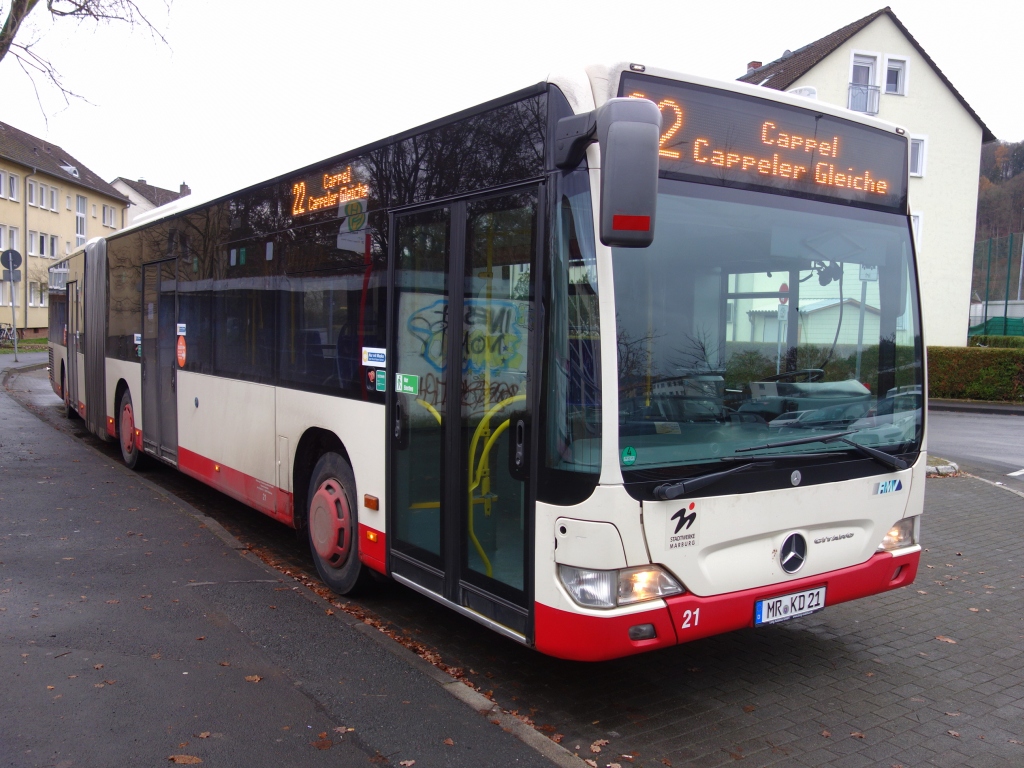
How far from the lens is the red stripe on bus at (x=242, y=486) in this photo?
683 cm

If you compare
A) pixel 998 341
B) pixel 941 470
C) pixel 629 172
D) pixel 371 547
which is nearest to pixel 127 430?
pixel 371 547

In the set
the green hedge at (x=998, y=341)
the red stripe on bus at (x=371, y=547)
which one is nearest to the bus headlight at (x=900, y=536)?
the red stripe on bus at (x=371, y=547)

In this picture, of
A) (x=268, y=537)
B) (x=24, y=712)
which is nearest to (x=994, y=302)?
(x=268, y=537)

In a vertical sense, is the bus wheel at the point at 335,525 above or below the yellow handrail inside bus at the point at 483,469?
below

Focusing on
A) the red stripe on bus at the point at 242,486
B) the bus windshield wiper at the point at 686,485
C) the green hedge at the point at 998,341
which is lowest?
the red stripe on bus at the point at 242,486

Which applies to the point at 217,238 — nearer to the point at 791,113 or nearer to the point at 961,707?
the point at 791,113

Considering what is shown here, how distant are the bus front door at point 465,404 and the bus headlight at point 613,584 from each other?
0.91 feet

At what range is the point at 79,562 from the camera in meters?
6.89

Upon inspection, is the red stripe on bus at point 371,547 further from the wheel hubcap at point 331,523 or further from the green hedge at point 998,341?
the green hedge at point 998,341

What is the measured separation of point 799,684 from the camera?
15.9 ft

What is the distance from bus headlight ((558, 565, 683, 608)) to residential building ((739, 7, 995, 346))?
34012 mm

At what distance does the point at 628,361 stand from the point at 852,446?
1495 mm

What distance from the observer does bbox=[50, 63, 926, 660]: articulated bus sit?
3.88 m

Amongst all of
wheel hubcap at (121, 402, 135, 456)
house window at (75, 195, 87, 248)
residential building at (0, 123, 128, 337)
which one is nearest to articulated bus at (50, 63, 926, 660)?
wheel hubcap at (121, 402, 135, 456)
